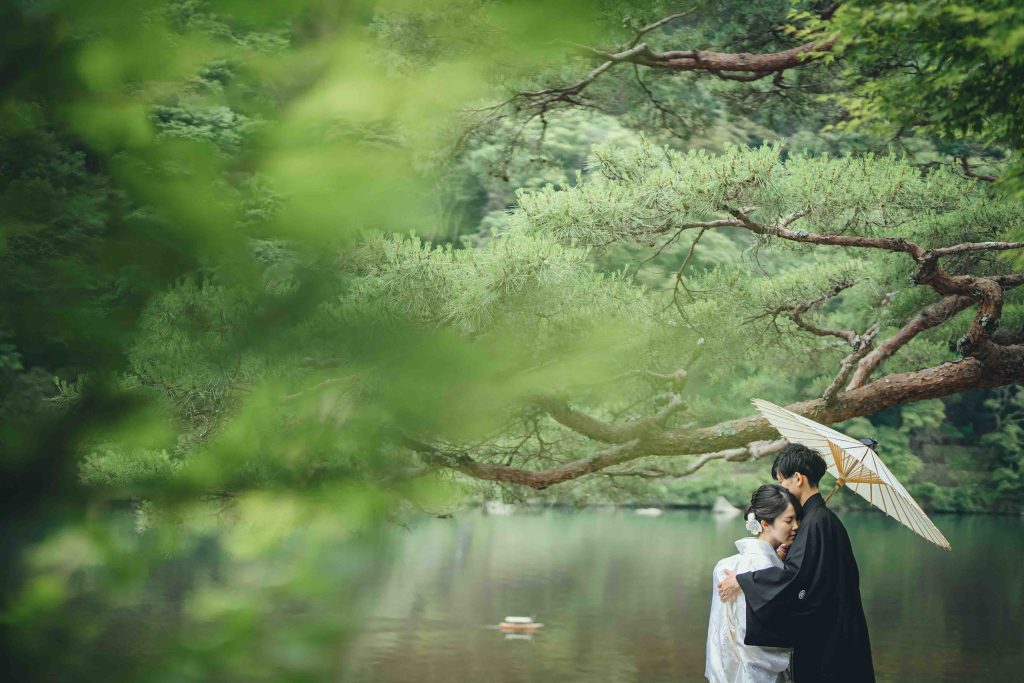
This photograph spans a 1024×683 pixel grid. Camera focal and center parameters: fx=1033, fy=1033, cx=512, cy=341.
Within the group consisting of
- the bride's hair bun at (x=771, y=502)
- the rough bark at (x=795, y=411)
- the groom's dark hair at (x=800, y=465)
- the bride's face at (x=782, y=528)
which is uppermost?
the rough bark at (x=795, y=411)

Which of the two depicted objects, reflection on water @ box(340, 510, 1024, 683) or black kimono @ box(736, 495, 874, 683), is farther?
reflection on water @ box(340, 510, 1024, 683)

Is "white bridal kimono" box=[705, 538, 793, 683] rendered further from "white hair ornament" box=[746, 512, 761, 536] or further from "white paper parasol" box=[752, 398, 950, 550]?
"white paper parasol" box=[752, 398, 950, 550]

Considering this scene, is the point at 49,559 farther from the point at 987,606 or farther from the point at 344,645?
the point at 987,606

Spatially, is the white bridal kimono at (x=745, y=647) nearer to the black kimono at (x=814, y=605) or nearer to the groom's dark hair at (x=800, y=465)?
the black kimono at (x=814, y=605)

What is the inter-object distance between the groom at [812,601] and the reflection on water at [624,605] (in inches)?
97.6

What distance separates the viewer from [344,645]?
1.26 feet

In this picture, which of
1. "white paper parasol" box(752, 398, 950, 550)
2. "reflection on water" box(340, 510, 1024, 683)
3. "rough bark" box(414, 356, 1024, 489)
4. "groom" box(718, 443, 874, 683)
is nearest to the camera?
"groom" box(718, 443, 874, 683)

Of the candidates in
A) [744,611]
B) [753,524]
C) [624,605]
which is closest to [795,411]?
[753,524]

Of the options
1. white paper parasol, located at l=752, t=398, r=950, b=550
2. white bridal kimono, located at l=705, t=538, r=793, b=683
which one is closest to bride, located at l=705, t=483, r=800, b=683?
white bridal kimono, located at l=705, t=538, r=793, b=683

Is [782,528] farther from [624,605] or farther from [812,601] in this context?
[624,605]

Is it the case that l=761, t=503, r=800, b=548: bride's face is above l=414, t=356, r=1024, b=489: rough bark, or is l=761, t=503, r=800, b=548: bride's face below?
below

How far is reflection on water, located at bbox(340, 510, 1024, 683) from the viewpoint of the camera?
6961 millimetres

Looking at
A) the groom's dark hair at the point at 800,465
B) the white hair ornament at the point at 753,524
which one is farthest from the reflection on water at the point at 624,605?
the groom's dark hair at the point at 800,465

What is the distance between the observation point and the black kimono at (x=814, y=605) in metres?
2.29
